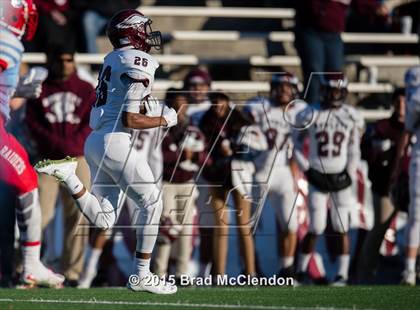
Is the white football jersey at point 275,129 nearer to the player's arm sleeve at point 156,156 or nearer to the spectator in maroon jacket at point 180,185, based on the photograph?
the spectator in maroon jacket at point 180,185

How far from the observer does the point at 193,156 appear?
32.9 ft

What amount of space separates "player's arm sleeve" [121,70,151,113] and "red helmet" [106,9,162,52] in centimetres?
32

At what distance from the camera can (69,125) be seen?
983 cm

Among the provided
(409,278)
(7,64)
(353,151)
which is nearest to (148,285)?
(7,64)

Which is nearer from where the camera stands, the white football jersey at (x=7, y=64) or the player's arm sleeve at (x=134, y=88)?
the player's arm sleeve at (x=134, y=88)

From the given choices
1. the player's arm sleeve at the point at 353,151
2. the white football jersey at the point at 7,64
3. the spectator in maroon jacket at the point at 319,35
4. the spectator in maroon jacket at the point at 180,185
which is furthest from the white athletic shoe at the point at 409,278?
the white football jersey at the point at 7,64

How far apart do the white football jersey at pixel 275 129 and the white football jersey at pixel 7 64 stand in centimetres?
258

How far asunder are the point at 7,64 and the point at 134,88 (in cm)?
138

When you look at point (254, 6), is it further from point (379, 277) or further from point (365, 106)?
point (379, 277)

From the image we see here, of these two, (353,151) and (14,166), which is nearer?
(14,166)

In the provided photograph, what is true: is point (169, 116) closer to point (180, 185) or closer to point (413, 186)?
point (180, 185)

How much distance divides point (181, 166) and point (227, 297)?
2.82 metres

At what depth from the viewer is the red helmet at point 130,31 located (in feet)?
24.4

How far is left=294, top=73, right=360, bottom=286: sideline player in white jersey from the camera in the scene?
32.9 feet
